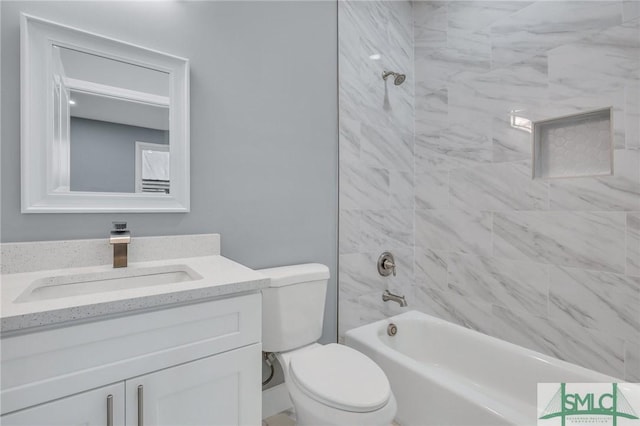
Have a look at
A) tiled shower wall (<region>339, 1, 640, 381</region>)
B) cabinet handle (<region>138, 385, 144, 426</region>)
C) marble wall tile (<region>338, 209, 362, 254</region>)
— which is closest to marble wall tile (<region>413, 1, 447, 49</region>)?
tiled shower wall (<region>339, 1, 640, 381</region>)

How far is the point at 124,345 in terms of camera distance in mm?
851

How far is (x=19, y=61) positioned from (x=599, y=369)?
2.77 m

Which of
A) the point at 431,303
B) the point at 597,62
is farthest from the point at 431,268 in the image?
the point at 597,62

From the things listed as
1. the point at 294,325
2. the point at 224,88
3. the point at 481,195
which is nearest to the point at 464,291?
the point at 481,195

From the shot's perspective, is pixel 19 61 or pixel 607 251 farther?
pixel 607 251

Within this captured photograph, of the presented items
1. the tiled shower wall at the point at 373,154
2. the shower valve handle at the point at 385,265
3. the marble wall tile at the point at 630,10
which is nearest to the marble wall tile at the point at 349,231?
the tiled shower wall at the point at 373,154

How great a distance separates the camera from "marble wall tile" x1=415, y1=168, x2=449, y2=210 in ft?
7.21

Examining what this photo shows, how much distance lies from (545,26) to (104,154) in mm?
2261

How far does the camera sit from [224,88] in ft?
5.11

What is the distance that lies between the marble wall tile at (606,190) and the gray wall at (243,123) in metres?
1.20

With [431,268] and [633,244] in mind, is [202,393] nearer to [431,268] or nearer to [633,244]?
[431,268]

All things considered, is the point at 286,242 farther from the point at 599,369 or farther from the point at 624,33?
the point at 624,33

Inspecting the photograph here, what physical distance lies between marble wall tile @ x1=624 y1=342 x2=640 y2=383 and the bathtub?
5.3 inches

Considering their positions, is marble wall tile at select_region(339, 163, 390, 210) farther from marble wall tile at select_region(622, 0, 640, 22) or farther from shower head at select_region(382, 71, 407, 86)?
marble wall tile at select_region(622, 0, 640, 22)
